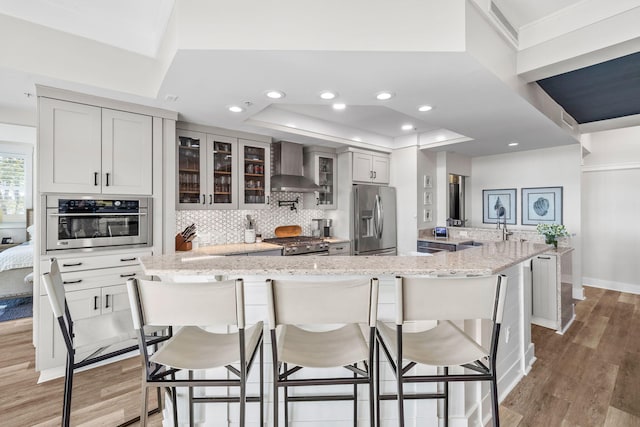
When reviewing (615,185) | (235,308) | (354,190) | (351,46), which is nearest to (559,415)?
(235,308)

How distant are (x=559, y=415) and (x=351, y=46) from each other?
280cm

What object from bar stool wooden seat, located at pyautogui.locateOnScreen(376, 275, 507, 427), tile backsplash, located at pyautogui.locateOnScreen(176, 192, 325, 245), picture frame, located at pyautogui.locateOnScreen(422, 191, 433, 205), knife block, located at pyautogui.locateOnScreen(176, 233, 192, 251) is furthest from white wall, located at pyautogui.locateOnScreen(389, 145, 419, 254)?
bar stool wooden seat, located at pyautogui.locateOnScreen(376, 275, 507, 427)

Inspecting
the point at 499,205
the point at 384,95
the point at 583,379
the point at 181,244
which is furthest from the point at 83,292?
the point at 499,205

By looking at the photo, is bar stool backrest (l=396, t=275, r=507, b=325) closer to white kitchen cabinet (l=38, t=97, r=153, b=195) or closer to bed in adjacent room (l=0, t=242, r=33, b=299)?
white kitchen cabinet (l=38, t=97, r=153, b=195)

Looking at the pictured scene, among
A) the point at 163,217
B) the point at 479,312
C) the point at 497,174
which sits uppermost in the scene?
the point at 497,174

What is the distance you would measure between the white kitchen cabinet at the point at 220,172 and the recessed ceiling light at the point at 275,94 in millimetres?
1450

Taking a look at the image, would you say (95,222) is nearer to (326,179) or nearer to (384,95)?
(384,95)

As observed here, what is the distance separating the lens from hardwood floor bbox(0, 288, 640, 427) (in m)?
2.03

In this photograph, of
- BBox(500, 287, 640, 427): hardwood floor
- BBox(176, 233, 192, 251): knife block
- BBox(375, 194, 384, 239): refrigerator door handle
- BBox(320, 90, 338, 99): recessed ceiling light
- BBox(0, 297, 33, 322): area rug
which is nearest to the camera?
BBox(500, 287, 640, 427): hardwood floor

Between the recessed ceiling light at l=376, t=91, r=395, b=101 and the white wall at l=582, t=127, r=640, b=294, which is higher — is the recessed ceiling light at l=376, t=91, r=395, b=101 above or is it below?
above

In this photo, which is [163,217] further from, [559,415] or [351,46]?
[559,415]

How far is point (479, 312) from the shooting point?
52.8 inches

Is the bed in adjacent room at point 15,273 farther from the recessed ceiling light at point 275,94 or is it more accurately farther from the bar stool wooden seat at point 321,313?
the bar stool wooden seat at point 321,313

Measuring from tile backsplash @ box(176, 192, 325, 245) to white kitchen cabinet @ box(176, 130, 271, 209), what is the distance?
33cm
